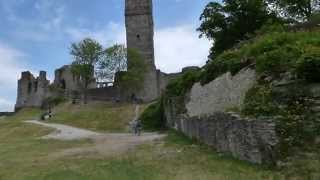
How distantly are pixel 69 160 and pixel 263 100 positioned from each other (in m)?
7.48

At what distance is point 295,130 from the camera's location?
11.9 meters

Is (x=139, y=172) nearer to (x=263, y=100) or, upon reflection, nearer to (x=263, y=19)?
(x=263, y=100)

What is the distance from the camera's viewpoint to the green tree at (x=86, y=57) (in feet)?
208

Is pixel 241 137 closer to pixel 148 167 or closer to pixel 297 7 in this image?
pixel 148 167

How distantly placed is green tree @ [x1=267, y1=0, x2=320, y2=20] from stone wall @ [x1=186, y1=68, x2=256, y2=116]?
16.8 m

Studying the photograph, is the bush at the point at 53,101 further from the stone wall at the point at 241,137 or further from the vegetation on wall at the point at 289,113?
the vegetation on wall at the point at 289,113

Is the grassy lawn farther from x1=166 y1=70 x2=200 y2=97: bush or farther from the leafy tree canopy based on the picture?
the leafy tree canopy

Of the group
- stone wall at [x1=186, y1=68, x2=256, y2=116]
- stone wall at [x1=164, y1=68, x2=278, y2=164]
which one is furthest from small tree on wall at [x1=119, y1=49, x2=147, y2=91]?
stone wall at [x1=186, y1=68, x2=256, y2=116]

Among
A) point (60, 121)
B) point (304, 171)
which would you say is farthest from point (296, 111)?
point (60, 121)

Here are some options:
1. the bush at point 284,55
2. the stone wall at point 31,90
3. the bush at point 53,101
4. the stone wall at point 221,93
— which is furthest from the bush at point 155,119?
the stone wall at point 31,90

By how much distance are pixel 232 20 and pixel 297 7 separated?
5108 mm

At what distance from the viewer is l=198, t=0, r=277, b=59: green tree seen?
39.0 meters

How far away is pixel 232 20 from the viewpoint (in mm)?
40094

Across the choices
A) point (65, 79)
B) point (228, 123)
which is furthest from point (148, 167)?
point (65, 79)
